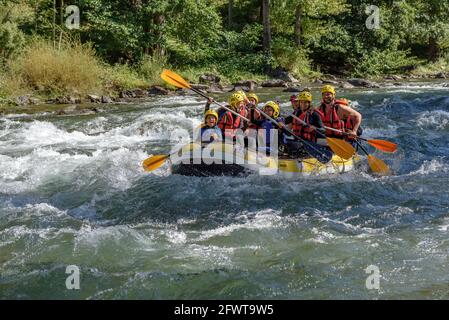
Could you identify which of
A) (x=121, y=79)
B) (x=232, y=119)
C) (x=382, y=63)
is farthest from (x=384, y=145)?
(x=382, y=63)

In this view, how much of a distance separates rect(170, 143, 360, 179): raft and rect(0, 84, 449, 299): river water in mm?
131

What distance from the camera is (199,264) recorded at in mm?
5062

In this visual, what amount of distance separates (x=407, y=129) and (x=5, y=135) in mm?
8378

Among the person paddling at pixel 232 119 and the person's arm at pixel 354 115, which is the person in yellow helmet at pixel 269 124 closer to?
the person paddling at pixel 232 119

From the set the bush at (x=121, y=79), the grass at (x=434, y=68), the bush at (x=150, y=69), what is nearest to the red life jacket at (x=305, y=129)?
the bush at (x=121, y=79)

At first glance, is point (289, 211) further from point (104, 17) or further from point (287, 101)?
point (104, 17)

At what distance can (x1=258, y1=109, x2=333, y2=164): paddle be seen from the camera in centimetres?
818

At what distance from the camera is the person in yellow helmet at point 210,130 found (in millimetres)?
7648

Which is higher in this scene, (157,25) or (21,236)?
(157,25)

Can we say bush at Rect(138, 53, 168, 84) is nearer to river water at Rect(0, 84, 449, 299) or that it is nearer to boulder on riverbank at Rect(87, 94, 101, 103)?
boulder on riverbank at Rect(87, 94, 101, 103)

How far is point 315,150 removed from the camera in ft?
27.3
